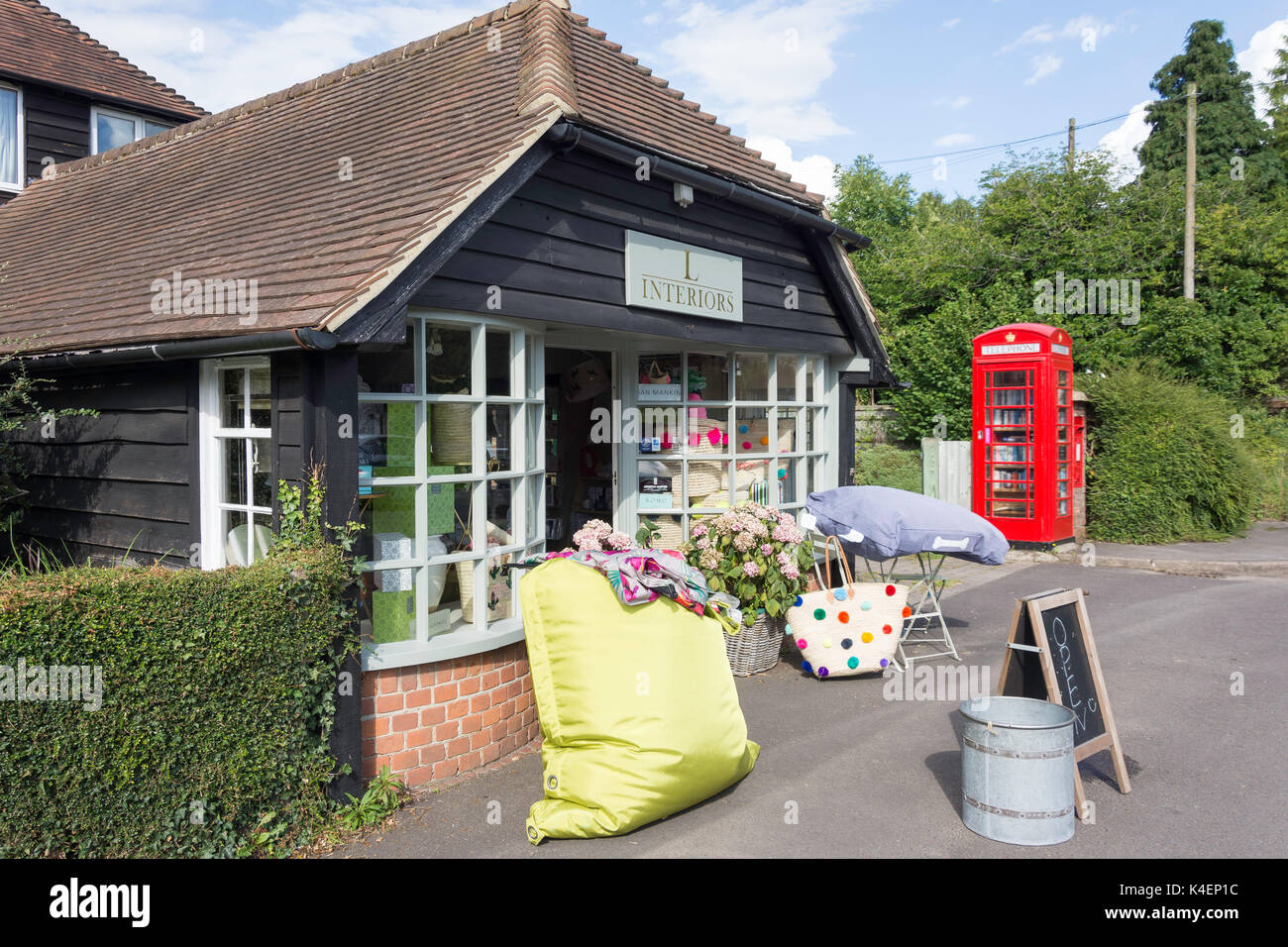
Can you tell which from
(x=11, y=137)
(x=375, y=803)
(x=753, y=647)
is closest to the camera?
(x=375, y=803)

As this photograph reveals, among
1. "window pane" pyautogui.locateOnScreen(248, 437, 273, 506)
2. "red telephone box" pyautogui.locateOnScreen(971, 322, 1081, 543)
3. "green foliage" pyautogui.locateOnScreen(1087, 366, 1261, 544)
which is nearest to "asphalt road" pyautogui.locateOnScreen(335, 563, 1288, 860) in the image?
"window pane" pyautogui.locateOnScreen(248, 437, 273, 506)

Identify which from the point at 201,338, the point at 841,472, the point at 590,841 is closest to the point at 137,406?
the point at 201,338

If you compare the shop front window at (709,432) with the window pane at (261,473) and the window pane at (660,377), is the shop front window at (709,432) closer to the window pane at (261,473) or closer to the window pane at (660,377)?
the window pane at (660,377)

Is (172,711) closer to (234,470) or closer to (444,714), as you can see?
(444,714)

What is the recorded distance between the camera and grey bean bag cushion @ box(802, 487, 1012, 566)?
685cm

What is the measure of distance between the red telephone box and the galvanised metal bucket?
935 cm

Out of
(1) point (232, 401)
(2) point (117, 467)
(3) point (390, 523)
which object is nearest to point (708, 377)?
(3) point (390, 523)

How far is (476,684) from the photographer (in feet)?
17.3

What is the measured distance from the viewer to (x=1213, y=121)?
2488cm

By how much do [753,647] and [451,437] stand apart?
3198 mm

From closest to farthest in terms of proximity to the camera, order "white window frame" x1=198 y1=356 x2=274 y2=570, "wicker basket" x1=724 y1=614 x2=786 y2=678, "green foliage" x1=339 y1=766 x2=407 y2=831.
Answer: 1. "green foliage" x1=339 y1=766 x2=407 y2=831
2. "white window frame" x1=198 y1=356 x2=274 y2=570
3. "wicker basket" x1=724 y1=614 x2=786 y2=678

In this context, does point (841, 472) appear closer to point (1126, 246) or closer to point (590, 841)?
point (590, 841)

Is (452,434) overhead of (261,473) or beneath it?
overhead

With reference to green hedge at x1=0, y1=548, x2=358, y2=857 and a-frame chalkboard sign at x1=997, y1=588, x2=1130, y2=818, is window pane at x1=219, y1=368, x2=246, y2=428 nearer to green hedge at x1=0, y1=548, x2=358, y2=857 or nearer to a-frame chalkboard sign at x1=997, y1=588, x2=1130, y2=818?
green hedge at x1=0, y1=548, x2=358, y2=857
